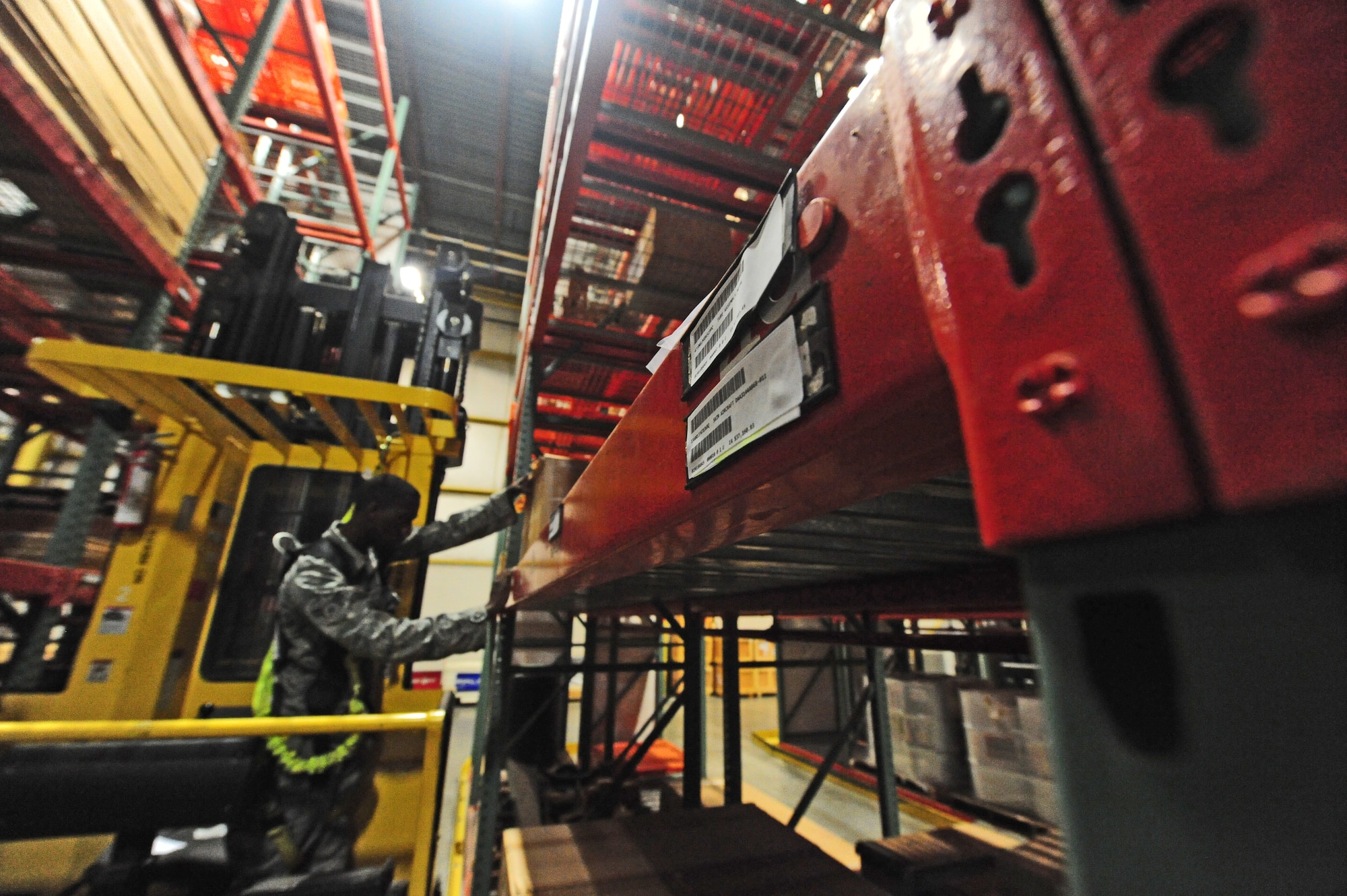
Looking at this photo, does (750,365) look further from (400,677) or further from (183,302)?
(183,302)

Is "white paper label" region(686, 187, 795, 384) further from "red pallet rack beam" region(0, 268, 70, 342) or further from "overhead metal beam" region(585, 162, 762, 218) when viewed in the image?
"red pallet rack beam" region(0, 268, 70, 342)

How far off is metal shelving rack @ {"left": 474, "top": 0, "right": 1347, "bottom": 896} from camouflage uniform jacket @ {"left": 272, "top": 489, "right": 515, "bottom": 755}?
2570 mm

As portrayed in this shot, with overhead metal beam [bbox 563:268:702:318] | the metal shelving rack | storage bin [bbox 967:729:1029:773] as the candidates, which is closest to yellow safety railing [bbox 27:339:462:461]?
overhead metal beam [bbox 563:268:702:318]

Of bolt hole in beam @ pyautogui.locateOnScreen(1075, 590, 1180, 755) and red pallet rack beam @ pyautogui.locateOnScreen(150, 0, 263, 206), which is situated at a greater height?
red pallet rack beam @ pyautogui.locateOnScreen(150, 0, 263, 206)

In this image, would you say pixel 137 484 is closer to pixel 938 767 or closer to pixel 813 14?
pixel 813 14

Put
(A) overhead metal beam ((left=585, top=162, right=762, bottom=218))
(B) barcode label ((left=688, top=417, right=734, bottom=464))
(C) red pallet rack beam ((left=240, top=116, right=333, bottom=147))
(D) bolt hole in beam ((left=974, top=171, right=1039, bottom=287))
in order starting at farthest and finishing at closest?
(C) red pallet rack beam ((left=240, top=116, right=333, bottom=147)) → (A) overhead metal beam ((left=585, top=162, right=762, bottom=218)) → (B) barcode label ((left=688, top=417, right=734, bottom=464)) → (D) bolt hole in beam ((left=974, top=171, right=1039, bottom=287))

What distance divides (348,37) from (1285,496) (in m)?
10.1

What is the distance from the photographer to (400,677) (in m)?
2.73

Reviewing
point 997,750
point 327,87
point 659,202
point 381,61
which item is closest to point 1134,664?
point 659,202

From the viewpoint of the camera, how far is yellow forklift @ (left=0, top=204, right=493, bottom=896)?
174 cm

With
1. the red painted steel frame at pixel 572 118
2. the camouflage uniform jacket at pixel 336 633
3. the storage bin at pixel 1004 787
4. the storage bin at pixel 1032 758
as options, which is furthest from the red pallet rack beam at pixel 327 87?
the storage bin at pixel 1004 787

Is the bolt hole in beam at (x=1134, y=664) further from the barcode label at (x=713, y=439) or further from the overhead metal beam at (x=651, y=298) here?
the overhead metal beam at (x=651, y=298)

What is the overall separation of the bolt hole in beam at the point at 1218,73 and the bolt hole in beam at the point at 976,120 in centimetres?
9

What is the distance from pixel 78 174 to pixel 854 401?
11.3ft
